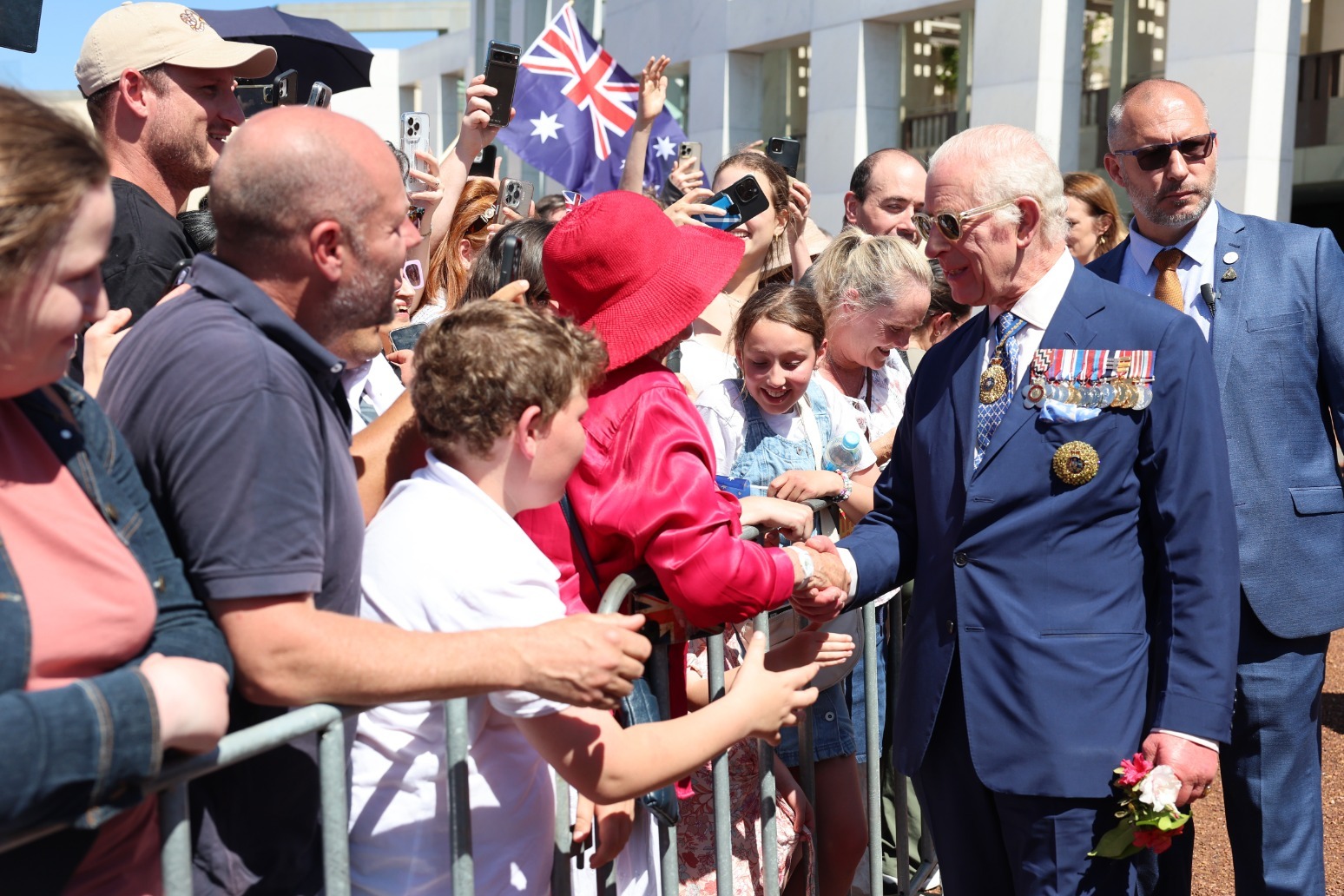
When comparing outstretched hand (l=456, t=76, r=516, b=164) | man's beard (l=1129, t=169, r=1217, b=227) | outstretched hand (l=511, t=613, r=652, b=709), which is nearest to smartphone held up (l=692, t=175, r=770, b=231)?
outstretched hand (l=456, t=76, r=516, b=164)

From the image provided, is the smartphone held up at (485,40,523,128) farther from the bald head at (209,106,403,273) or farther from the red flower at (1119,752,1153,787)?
the red flower at (1119,752,1153,787)

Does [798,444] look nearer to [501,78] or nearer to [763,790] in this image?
[763,790]

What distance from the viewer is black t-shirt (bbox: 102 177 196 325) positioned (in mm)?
2924

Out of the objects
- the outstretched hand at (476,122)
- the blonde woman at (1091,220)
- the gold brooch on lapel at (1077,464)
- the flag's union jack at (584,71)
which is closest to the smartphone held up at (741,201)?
the outstretched hand at (476,122)

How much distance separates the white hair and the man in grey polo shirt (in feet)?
4.85

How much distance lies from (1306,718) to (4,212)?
11.1ft

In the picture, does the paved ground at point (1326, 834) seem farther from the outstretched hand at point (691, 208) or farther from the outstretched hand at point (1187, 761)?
the outstretched hand at point (691, 208)

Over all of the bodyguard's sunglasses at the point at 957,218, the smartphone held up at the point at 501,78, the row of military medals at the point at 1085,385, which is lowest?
the row of military medals at the point at 1085,385

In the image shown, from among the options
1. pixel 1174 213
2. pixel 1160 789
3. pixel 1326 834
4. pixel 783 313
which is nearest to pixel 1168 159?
pixel 1174 213

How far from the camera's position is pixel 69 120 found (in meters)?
1.52

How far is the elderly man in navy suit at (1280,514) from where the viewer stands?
344 cm

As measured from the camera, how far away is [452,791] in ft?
6.55

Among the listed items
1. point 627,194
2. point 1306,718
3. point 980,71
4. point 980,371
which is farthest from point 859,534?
point 980,71

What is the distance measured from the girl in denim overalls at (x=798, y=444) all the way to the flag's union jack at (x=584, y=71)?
451 cm
